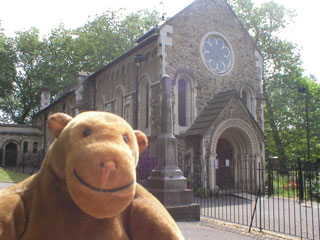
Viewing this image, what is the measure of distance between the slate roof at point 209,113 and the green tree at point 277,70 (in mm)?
12108

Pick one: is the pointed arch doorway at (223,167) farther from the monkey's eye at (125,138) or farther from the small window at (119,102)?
the monkey's eye at (125,138)

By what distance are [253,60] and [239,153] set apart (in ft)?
22.1

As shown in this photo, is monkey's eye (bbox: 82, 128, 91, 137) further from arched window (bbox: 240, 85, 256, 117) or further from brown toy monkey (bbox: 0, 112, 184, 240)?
arched window (bbox: 240, 85, 256, 117)

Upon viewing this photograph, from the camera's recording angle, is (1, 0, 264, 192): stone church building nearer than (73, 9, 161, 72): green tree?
Yes

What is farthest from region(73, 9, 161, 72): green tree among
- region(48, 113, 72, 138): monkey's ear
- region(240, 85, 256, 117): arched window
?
region(48, 113, 72, 138): monkey's ear

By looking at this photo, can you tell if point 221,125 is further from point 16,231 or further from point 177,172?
point 16,231

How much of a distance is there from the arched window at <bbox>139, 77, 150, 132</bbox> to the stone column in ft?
30.1

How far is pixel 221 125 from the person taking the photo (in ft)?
53.0

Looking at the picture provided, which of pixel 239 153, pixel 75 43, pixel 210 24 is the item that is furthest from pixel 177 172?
pixel 75 43

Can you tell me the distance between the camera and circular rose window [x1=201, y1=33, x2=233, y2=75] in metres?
18.5

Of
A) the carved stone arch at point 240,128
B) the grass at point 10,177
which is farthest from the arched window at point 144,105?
the grass at point 10,177

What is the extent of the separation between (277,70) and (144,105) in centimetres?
1606

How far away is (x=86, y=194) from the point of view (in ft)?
6.14

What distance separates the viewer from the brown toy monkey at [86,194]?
6.22ft
